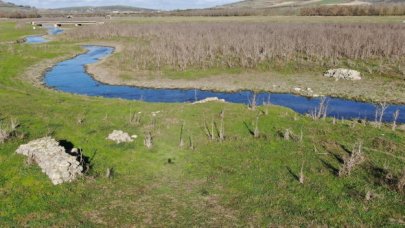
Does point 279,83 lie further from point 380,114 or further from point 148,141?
point 148,141

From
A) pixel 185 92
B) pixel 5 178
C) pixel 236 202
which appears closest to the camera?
pixel 236 202

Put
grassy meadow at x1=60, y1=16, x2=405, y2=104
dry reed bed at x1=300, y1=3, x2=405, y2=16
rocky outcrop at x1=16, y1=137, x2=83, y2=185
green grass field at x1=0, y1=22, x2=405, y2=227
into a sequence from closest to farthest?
green grass field at x1=0, y1=22, x2=405, y2=227 → rocky outcrop at x1=16, y1=137, x2=83, y2=185 → grassy meadow at x1=60, y1=16, x2=405, y2=104 → dry reed bed at x1=300, y1=3, x2=405, y2=16

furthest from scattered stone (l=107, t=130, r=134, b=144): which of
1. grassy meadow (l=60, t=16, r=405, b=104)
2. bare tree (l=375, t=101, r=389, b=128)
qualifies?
grassy meadow (l=60, t=16, r=405, b=104)

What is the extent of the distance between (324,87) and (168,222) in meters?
42.6

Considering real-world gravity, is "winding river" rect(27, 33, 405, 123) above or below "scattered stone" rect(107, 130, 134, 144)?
below

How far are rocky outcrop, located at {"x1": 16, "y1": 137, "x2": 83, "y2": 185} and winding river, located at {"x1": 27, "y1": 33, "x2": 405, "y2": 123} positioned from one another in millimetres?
25445

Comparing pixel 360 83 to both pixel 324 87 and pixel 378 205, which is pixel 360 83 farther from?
pixel 378 205

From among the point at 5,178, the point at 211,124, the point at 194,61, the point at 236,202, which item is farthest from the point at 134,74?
the point at 236,202

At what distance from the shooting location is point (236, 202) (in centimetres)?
2558

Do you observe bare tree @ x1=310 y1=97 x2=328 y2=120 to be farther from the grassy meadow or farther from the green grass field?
the grassy meadow

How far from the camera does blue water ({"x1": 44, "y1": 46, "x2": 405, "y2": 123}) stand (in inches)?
1957

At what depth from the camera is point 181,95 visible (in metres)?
59.9

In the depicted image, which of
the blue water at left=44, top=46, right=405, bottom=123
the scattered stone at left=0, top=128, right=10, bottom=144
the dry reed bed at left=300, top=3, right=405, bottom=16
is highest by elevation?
the dry reed bed at left=300, top=3, right=405, bottom=16

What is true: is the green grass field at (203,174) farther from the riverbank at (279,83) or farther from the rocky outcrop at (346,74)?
the rocky outcrop at (346,74)
